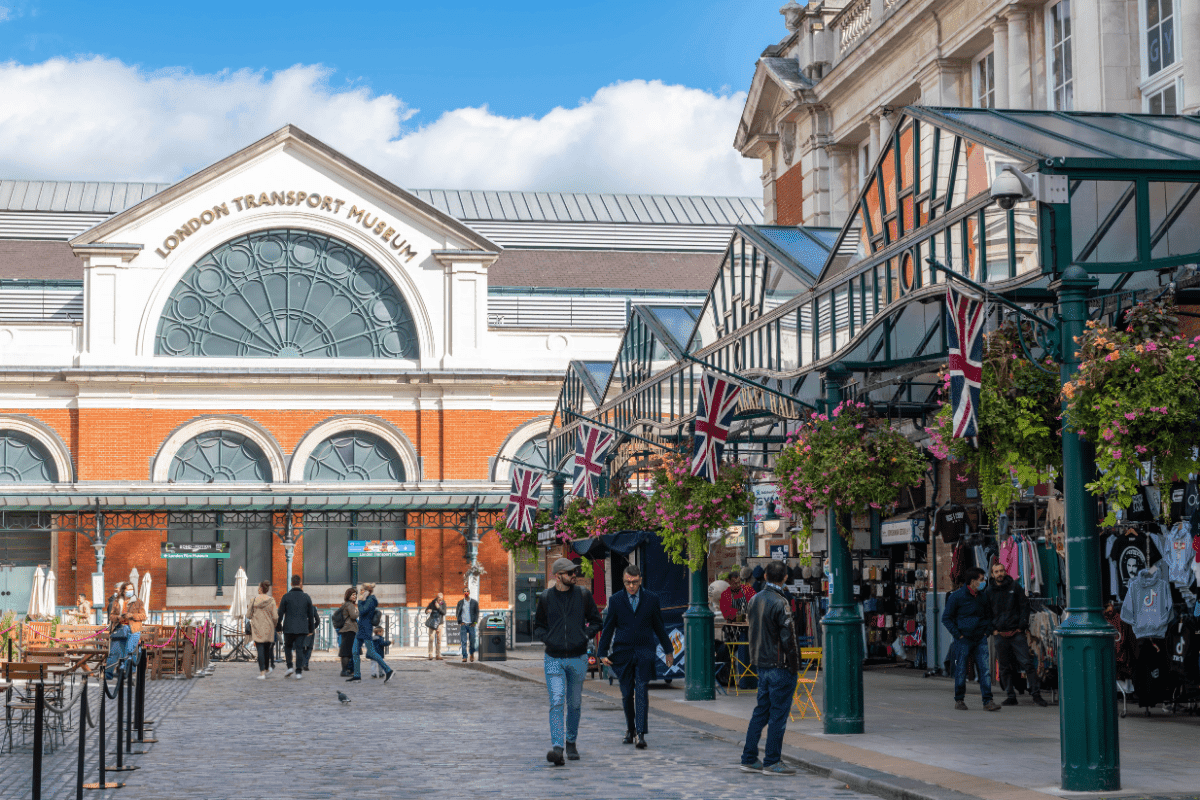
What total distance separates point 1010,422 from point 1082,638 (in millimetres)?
1588

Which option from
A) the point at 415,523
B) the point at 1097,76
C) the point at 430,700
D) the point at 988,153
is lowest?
the point at 430,700

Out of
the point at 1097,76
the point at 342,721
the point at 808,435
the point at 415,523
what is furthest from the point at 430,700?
the point at 415,523

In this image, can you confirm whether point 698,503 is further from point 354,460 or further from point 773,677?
point 354,460

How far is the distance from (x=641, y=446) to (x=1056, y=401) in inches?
639

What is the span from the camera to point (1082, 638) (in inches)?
408

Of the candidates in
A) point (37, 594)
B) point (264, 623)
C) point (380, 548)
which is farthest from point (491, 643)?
point (37, 594)

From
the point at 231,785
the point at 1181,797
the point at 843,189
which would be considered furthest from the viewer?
the point at 843,189

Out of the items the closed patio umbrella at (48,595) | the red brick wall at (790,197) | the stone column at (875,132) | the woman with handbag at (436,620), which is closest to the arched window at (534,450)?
the woman with handbag at (436,620)

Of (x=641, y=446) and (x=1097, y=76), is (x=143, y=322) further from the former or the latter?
(x=1097, y=76)

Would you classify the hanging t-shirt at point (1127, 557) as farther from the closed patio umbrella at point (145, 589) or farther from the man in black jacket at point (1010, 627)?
the closed patio umbrella at point (145, 589)

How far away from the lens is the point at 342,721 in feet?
Answer: 57.4

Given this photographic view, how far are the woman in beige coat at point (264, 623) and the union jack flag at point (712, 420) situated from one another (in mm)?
11692

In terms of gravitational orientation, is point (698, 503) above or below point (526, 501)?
below

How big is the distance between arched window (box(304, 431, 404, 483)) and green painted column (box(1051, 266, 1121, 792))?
113 ft
